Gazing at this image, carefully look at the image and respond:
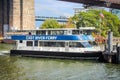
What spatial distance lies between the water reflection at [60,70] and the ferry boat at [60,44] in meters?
2.18

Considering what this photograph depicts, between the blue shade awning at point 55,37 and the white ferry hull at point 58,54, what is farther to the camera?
the blue shade awning at point 55,37

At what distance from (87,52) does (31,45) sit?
25.6 feet

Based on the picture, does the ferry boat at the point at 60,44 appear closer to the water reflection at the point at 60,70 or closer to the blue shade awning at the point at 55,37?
the blue shade awning at the point at 55,37

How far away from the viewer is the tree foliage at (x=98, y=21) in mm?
82650

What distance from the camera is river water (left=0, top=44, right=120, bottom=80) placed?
29.1 meters

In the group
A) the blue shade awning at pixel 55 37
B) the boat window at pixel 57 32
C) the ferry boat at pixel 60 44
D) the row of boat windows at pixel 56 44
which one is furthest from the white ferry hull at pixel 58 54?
the boat window at pixel 57 32

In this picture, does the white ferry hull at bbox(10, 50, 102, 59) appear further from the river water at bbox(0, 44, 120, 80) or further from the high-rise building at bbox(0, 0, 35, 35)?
the high-rise building at bbox(0, 0, 35, 35)

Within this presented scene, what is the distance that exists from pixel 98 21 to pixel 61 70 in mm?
52797

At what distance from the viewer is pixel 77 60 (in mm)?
41125

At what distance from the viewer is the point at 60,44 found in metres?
44.3

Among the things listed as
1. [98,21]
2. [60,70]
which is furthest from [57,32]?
[98,21]

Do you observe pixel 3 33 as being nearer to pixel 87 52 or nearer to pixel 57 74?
pixel 87 52

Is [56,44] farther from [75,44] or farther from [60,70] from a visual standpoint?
[60,70]

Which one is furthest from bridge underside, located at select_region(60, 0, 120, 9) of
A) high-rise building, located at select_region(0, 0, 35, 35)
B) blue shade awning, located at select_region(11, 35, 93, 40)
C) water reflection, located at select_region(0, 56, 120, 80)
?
high-rise building, located at select_region(0, 0, 35, 35)
